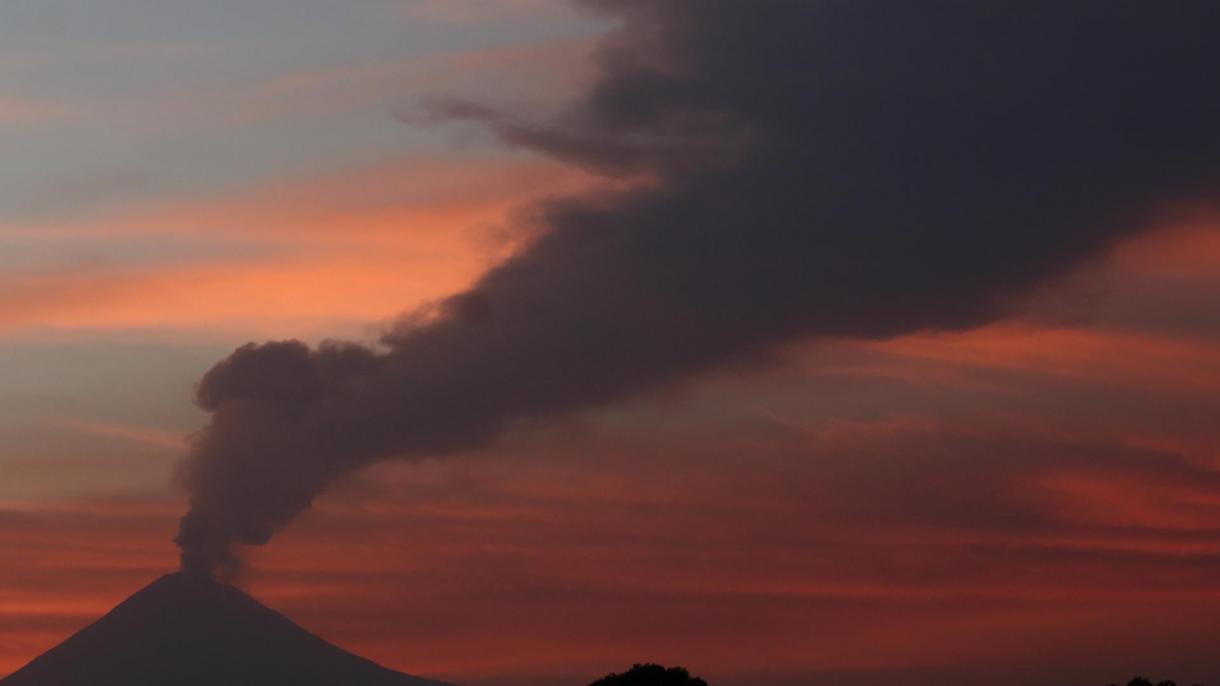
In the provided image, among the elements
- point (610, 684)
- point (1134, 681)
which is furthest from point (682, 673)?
point (1134, 681)

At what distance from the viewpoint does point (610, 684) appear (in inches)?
4690

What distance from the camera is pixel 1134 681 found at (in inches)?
4983

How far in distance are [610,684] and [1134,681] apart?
35662 mm

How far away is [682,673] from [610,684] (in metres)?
4.63

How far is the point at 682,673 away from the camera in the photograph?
393ft

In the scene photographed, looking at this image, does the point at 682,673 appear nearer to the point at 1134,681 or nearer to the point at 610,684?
the point at 610,684

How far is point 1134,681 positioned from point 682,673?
31.1m
